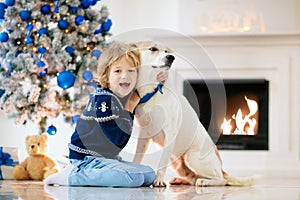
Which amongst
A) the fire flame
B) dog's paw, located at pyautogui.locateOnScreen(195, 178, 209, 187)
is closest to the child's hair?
dog's paw, located at pyautogui.locateOnScreen(195, 178, 209, 187)

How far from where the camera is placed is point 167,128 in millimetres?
2281

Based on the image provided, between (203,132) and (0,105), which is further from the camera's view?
(0,105)

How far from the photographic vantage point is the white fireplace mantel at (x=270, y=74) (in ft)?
13.3

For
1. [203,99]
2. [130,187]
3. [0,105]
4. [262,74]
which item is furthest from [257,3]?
[130,187]

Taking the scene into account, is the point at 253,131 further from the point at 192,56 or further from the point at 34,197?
the point at 34,197

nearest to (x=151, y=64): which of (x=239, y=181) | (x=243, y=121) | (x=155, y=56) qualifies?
(x=155, y=56)

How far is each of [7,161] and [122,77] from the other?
1107 mm

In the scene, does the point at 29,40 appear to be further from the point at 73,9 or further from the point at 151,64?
the point at 151,64

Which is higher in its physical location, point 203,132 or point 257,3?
point 257,3

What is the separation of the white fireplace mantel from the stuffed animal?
4.13ft

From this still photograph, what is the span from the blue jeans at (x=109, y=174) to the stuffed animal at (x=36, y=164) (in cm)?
74

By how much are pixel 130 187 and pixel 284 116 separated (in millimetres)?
2078

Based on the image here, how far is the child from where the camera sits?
2.27m

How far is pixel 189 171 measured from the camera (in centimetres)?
244
